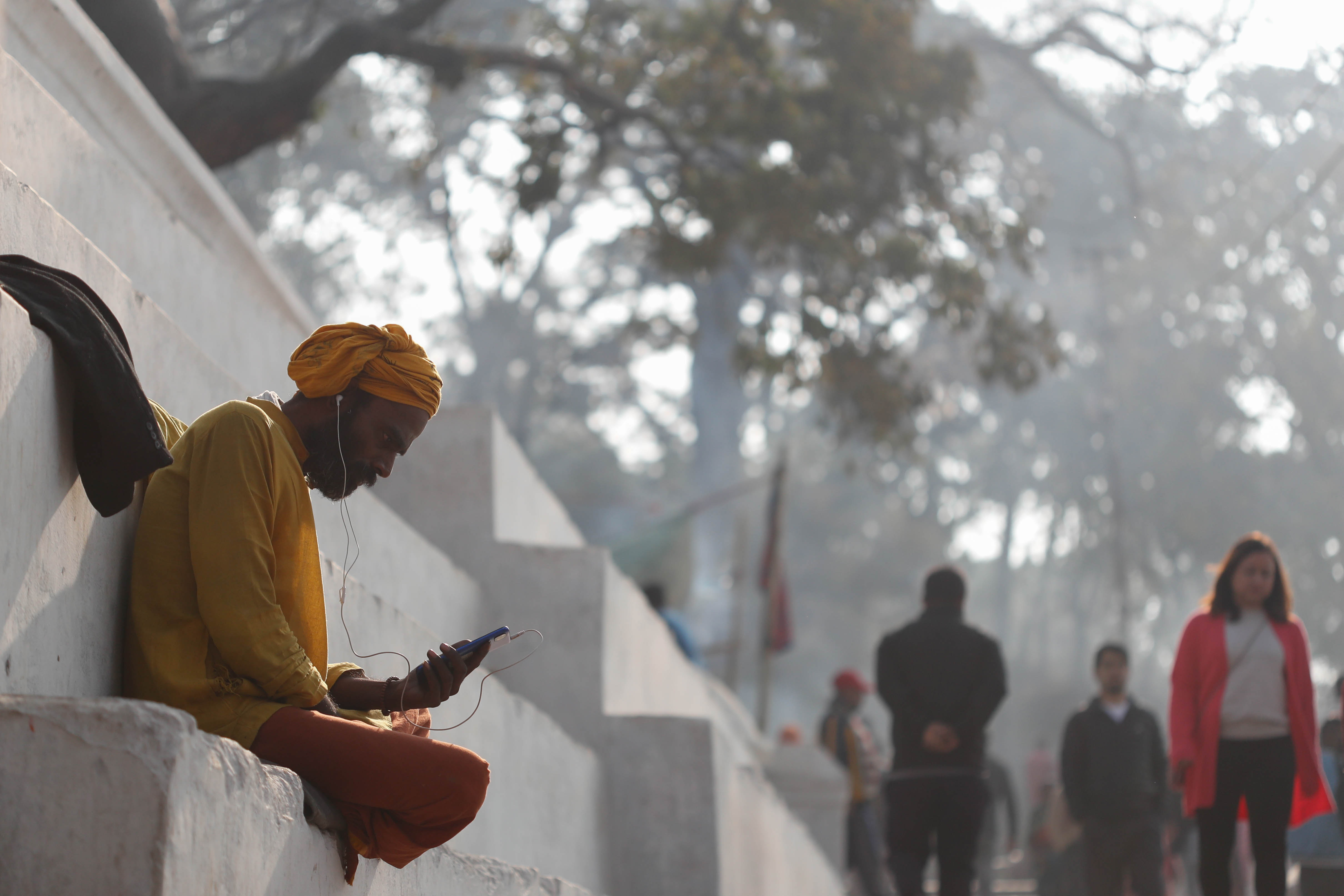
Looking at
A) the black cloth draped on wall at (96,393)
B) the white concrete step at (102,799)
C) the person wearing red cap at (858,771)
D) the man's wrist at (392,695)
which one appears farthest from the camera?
the person wearing red cap at (858,771)

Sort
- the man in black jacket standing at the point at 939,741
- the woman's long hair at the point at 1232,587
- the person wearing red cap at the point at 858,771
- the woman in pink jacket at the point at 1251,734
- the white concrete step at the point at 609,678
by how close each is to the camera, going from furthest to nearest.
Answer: the person wearing red cap at the point at 858,771, the white concrete step at the point at 609,678, the man in black jacket standing at the point at 939,741, the woman's long hair at the point at 1232,587, the woman in pink jacket at the point at 1251,734

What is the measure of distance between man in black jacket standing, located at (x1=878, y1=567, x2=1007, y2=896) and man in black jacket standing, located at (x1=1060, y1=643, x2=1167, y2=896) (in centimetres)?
83

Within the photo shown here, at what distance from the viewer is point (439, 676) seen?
94.6 inches

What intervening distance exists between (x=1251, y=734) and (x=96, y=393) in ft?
12.8

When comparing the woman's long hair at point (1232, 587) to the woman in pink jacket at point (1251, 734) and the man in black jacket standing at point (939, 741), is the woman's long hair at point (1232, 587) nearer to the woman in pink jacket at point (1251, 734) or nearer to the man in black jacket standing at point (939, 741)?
the woman in pink jacket at point (1251, 734)

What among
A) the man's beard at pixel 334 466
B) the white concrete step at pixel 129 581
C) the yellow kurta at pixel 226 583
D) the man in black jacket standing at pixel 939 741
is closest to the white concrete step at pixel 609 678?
the white concrete step at pixel 129 581

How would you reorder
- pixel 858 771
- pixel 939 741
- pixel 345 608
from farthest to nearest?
pixel 858 771 → pixel 939 741 → pixel 345 608

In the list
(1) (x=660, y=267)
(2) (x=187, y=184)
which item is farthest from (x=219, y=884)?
(1) (x=660, y=267)

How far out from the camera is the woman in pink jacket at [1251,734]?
456cm

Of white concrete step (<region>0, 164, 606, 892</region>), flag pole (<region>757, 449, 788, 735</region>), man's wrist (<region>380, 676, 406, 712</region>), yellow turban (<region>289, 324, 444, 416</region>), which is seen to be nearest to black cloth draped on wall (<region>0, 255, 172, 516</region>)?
white concrete step (<region>0, 164, 606, 892</region>)

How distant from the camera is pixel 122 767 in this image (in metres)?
1.80

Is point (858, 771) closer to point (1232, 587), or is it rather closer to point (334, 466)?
point (1232, 587)

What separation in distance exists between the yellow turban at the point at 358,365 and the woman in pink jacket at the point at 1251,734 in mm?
3222

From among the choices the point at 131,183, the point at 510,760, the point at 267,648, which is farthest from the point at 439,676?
the point at 131,183
